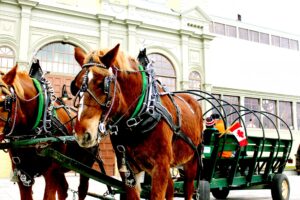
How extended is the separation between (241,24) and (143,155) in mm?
25074

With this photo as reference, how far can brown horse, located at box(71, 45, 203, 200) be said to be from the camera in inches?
108

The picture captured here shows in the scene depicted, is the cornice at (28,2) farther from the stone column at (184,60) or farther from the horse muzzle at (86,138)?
the horse muzzle at (86,138)

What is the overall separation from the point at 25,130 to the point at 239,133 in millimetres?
3757

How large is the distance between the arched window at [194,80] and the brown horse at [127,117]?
1753 cm

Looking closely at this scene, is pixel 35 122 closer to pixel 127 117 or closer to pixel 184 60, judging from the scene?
pixel 127 117

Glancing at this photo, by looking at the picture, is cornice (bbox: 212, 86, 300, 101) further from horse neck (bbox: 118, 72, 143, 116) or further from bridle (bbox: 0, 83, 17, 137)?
horse neck (bbox: 118, 72, 143, 116)

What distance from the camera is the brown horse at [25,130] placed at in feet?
12.4

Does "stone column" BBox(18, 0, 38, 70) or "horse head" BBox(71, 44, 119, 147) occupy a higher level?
"stone column" BBox(18, 0, 38, 70)

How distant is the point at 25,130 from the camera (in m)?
4.18

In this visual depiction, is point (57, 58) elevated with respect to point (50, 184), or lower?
elevated

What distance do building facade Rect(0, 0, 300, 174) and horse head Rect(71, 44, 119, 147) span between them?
11.4 m

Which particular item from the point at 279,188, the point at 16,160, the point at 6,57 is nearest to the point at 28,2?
the point at 6,57

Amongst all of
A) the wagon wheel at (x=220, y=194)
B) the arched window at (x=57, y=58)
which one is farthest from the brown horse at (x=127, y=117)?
the arched window at (x=57, y=58)

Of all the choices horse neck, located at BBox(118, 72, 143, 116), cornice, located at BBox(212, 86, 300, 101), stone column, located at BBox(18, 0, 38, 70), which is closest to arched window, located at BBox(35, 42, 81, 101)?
stone column, located at BBox(18, 0, 38, 70)
